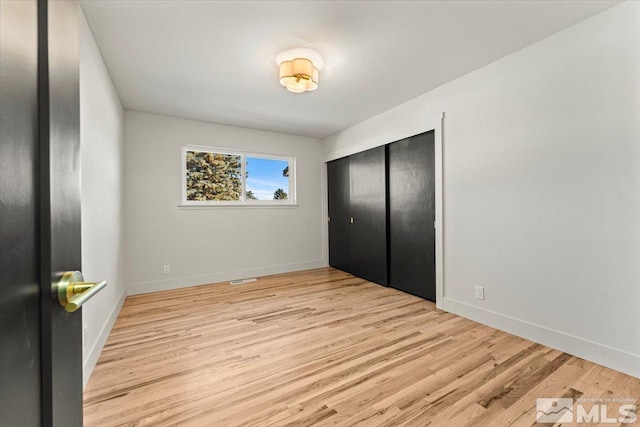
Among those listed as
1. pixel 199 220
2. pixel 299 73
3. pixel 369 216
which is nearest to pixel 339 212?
pixel 369 216

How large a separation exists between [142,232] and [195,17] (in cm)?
275

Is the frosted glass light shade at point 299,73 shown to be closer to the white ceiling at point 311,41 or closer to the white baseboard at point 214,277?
the white ceiling at point 311,41

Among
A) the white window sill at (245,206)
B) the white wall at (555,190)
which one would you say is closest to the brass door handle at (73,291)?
the white wall at (555,190)

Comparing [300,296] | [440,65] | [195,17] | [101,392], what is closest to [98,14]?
[195,17]

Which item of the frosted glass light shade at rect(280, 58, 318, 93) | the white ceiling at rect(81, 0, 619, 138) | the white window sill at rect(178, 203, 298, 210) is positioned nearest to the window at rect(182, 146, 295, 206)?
the white window sill at rect(178, 203, 298, 210)

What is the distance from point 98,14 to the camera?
72.2 inches

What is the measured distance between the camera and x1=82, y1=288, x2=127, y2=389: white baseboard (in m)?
1.72

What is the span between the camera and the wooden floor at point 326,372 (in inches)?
57.5

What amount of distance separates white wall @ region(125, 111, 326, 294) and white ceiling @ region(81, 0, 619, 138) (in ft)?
2.19

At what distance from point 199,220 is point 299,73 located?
2.64 m

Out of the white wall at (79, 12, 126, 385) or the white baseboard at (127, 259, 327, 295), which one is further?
the white baseboard at (127, 259, 327, 295)

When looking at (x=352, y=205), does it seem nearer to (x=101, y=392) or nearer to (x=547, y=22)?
(x=547, y=22)

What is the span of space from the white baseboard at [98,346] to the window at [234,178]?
1658 millimetres

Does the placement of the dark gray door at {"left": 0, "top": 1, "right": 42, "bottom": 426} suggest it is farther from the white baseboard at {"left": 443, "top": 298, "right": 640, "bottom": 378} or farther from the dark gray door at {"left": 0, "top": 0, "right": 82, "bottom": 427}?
the white baseboard at {"left": 443, "top": 298, "right": 640, "bottom": 378}
